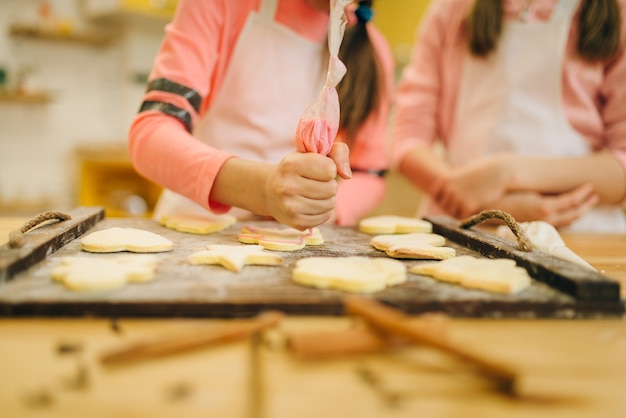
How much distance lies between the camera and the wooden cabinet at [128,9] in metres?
3.06

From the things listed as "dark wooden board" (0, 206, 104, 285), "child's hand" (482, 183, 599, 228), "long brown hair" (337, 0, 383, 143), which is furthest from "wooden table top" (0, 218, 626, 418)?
"long brown hair" (337, 0, 383, 143)

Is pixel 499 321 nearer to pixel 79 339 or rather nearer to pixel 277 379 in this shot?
pixel 277 379

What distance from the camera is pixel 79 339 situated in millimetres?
539

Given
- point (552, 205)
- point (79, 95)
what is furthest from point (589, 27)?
point (79, 95)

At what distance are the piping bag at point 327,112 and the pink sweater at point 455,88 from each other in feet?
2.31

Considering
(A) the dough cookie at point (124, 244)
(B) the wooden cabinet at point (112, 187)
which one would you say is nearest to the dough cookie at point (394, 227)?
(A) the dough cookie at point (124, 244)

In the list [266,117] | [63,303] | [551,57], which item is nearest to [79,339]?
[63,303]

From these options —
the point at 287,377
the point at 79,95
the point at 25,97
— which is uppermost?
the point at 79,95

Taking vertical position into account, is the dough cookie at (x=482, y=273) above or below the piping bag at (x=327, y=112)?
below

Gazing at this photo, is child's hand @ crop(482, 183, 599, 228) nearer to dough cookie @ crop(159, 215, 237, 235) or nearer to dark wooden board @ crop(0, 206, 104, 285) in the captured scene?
dough cookie @ crop(159, 215, 237, 235)

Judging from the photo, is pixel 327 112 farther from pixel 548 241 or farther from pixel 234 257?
pixel 548 241

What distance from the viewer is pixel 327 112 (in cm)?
90

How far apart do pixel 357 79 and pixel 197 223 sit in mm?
586

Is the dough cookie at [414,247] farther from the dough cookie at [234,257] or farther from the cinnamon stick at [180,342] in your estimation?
the cinnamon stick at [180,342]
